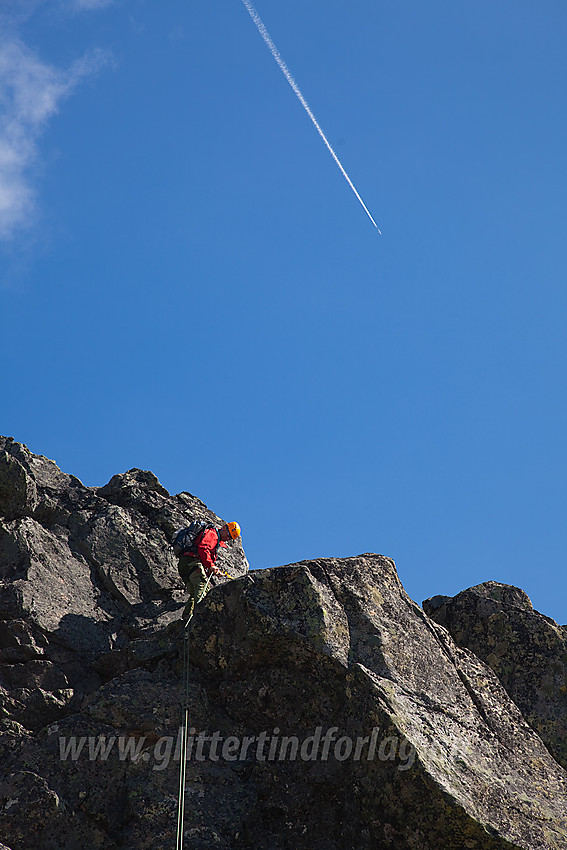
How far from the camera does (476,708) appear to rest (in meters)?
15.8

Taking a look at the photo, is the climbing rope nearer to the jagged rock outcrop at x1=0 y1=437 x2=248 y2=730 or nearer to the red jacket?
the jagged rock outcrop at x1=0 y1=437 x2=248 y2=730

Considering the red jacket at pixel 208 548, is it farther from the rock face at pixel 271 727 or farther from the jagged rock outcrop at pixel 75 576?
the rock face at pixel 271 727

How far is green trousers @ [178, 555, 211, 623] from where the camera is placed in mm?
18312

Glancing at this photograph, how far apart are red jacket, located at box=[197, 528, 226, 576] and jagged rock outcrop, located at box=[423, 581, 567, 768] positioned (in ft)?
20.4

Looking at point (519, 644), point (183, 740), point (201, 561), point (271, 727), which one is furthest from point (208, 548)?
point (519, 644)

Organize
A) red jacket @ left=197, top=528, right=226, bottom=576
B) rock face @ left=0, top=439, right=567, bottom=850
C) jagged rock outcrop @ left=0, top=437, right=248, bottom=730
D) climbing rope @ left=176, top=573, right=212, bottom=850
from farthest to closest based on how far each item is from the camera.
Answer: red jacket @ left=197, top=528, right=226, bottom=576
jagged rock outcrop @ left=0, top=437, right=248, bottom=730
rock face @ left=0, top=439, right=567, bottom=850
climbing rope @ left=176, top=573, right=212, bottom=850

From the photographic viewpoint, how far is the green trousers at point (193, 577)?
18.3 m

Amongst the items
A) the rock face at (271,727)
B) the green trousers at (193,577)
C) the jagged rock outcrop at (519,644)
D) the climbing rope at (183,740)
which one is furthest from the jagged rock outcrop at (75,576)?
the jagged rock outcrop at (519,644)

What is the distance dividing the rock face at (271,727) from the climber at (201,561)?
118cm

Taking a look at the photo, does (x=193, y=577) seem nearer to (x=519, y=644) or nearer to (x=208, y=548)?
(x=208, y=548)

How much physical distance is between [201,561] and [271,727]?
16.4 ft

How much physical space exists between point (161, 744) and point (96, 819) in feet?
5.54

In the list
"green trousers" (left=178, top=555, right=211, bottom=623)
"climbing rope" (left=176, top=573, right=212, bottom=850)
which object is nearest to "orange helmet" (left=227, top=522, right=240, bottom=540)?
"green trousers" (left=178, top=555, right=211, bottom=623)

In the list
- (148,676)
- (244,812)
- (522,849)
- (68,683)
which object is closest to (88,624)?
(68,683)
